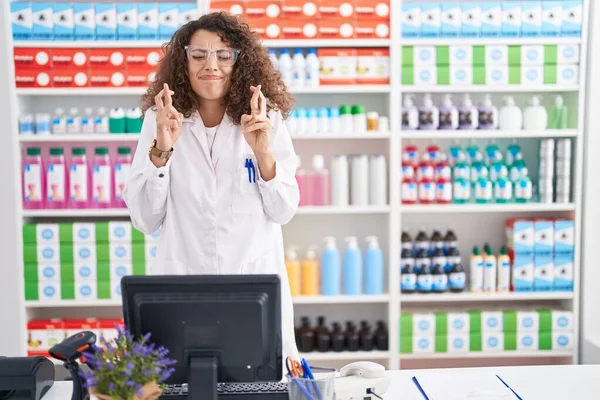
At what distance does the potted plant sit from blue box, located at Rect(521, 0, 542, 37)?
316 centimetres

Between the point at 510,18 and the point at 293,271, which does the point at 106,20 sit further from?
the point at 510,18

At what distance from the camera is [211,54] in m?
2.19

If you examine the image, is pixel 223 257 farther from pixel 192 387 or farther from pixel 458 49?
pixel 458 49

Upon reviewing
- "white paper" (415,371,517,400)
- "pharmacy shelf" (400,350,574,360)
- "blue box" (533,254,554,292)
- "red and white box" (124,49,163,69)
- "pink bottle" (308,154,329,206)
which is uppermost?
"red and white box" (124,49,163,69)

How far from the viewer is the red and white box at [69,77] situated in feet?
→ 12.4

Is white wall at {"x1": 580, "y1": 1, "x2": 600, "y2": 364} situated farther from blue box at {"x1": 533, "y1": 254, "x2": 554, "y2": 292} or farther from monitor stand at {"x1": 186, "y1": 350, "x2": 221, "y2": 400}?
monitor stand at {"x1": 186, "y1": 350, "x2": 221, "y2": 400}

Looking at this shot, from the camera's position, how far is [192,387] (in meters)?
1.48

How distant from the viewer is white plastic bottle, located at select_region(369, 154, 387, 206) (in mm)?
3863

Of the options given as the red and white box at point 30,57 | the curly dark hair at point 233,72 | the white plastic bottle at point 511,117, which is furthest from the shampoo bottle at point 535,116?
the red and white box at point 30,57

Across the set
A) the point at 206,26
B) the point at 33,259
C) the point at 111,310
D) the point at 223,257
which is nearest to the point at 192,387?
the point at 223,257

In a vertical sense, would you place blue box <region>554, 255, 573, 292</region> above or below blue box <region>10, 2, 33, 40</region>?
below

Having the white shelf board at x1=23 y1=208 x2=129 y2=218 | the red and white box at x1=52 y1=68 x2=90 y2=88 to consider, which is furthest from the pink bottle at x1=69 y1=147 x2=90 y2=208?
the red and white box at x1=52 y1=68 x2=90 y2=88

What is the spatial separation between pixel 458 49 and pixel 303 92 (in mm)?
868

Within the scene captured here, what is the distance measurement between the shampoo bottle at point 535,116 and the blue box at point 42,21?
2612mm
